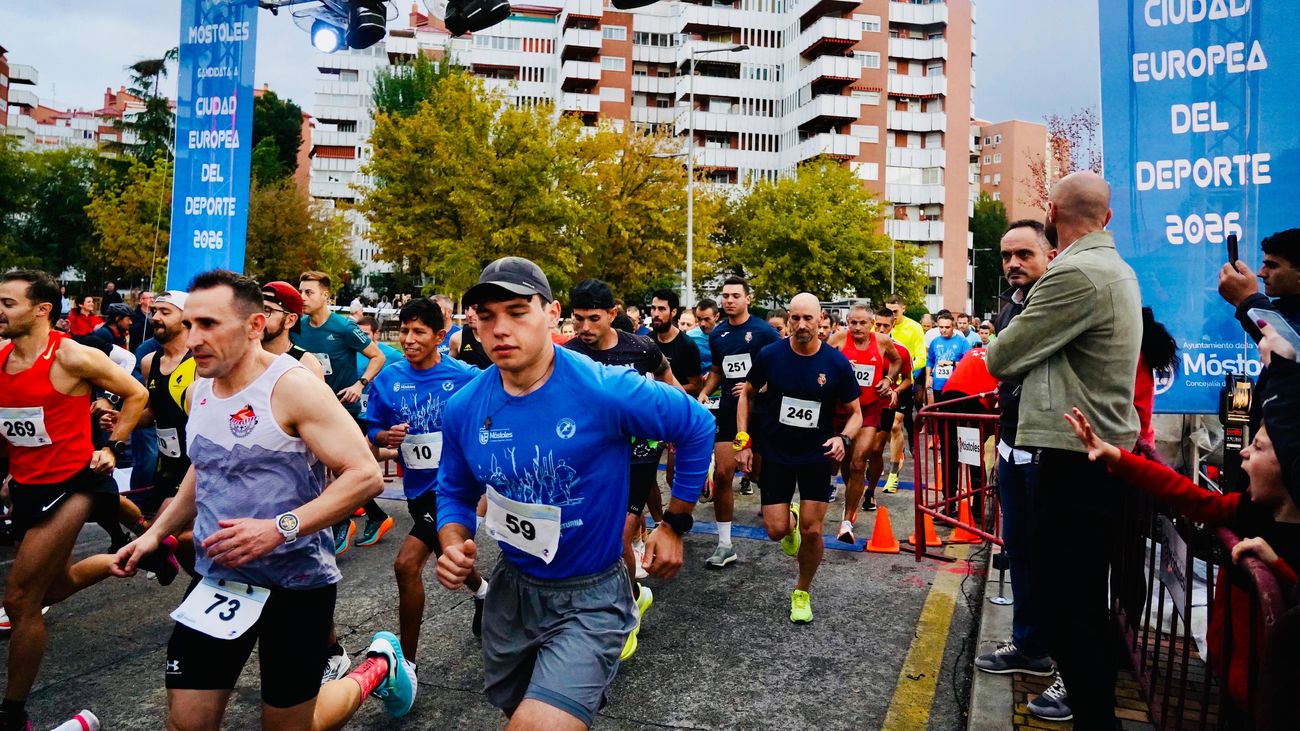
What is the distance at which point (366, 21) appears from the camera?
10.1 metres

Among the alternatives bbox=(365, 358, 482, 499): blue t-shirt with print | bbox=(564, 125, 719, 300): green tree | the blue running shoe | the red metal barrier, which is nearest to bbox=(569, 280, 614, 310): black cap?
A: bbox=(365, 358, 482, 499): blue t-shirt with print

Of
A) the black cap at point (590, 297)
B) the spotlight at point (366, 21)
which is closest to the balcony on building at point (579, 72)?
the spotlight at point (366, 21)

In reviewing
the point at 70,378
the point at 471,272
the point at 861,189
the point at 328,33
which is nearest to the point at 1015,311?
the point at 70,378

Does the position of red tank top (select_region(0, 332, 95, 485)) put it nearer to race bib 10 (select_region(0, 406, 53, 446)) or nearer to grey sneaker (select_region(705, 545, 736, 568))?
race bib 10 (select_region(0, 406, 53, 446))

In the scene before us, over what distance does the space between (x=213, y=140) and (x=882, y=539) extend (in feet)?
24.7

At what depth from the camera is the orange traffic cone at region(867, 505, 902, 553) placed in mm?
7551

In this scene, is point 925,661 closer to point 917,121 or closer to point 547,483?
point 547,483

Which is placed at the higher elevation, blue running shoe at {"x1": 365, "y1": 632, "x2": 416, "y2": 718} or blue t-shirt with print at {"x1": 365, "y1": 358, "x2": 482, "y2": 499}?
blue t-shirt with print at {"x1": 365, "y1": 358, "x2": 482, "y2": 499}

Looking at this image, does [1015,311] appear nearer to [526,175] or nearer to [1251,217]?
[1251,217]

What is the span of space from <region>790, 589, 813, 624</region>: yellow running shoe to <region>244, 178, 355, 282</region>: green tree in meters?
41.8

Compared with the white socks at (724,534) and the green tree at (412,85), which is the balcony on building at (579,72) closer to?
the green tree at (412,85)

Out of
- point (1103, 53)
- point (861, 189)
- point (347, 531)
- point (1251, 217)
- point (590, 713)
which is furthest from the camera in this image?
point (861, 189)

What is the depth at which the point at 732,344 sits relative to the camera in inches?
332

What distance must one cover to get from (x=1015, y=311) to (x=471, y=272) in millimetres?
26025
